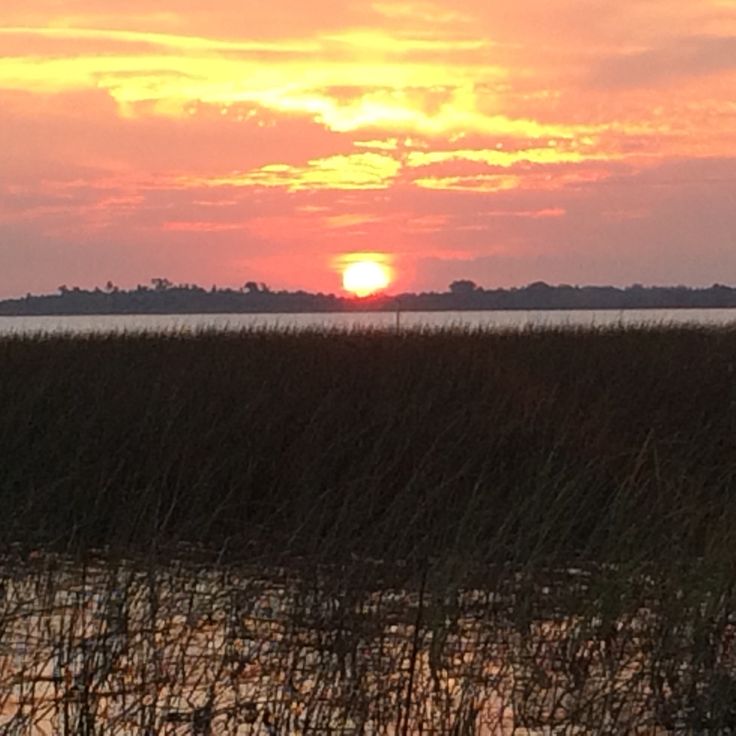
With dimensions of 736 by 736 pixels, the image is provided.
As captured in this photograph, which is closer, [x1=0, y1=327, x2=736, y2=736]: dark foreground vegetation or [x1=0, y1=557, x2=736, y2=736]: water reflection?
[x1=0, y1=557, x2=736, y2=736]: water reflection

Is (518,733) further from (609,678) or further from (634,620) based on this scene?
(634,620)

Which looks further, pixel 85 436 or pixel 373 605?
pixel 85 436

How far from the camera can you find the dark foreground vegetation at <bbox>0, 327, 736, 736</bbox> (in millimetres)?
3662

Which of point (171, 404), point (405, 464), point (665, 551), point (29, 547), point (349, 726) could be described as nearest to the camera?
point (349, 726)

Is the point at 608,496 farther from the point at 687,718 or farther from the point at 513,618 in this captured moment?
the point at 687,718

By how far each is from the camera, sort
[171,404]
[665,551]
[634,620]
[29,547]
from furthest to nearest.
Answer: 1. [171,404]
2. [29,547]
3. [665,551]
4. [634,620]

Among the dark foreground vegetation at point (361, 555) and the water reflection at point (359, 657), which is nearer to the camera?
the water reflection at point (359, 657)

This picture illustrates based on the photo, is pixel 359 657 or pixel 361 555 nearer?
pixel 359 657

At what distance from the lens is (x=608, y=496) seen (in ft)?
22.9

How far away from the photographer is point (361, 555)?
515 cm

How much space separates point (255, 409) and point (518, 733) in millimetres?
5063

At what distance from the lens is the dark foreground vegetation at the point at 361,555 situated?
144 inches

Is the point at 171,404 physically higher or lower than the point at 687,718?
higher

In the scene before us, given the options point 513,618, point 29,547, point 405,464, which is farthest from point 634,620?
A: point 405,464
